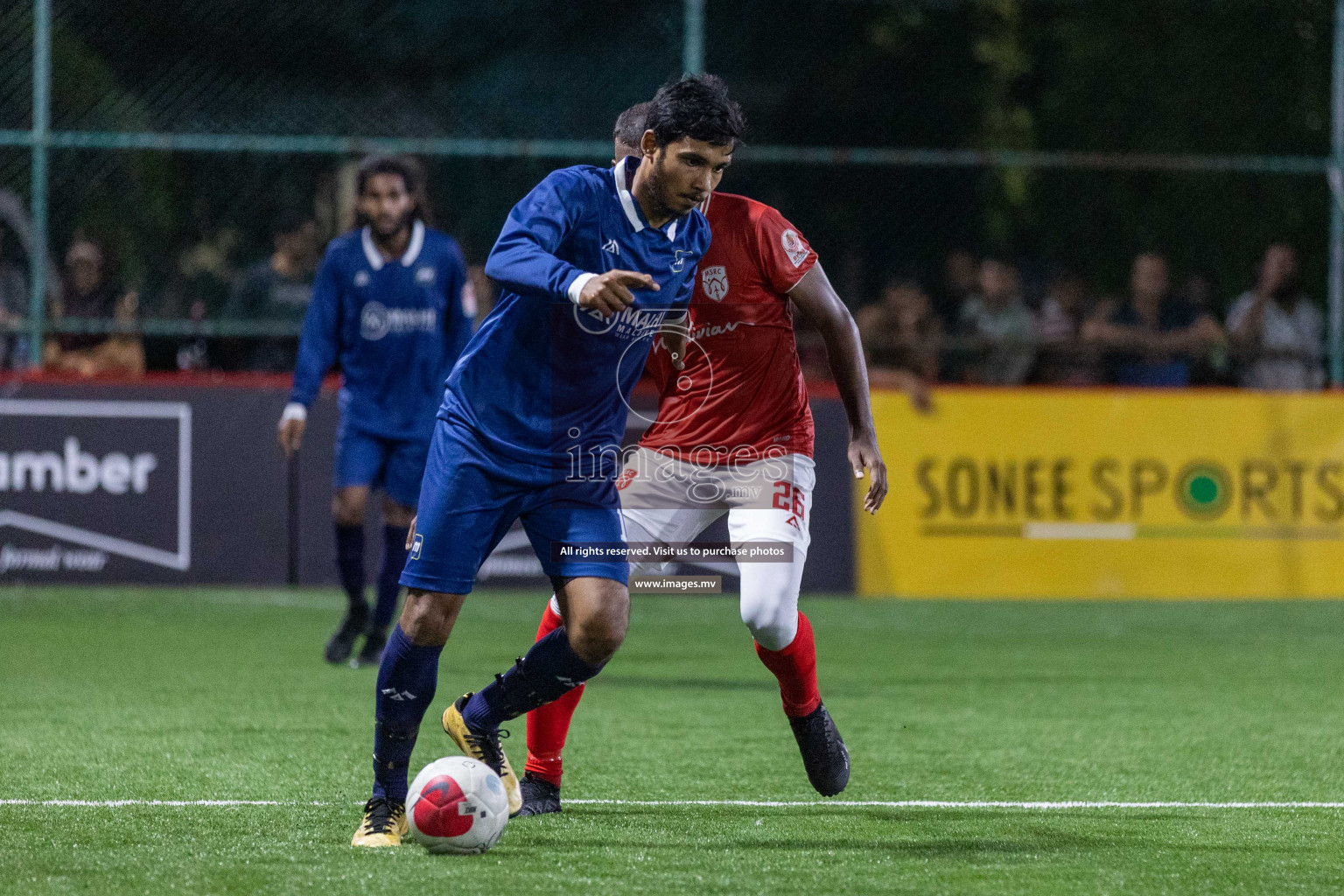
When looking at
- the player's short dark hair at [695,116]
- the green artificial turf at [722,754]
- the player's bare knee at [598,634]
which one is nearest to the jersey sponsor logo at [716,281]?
the player's short dark hair at [695,116]

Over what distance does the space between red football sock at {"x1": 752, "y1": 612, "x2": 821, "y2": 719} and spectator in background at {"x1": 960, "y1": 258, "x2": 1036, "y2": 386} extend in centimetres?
691

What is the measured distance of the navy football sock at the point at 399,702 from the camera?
4.82 m

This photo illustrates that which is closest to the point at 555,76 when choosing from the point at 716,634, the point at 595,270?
the point at 716,634

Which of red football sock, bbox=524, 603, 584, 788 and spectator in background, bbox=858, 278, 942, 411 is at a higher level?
spectator in background, bbox=858, 278, 942, 411

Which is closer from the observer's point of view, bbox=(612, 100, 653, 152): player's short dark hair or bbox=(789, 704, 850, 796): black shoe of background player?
bbox=(612, 100, 653, 152): player's short dark hair

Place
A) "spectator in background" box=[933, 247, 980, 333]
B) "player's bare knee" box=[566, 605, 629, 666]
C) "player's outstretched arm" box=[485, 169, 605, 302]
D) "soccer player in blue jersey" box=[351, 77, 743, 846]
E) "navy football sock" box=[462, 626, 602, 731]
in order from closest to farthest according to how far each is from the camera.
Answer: "player's outstretched arm" box=[485, 169, 605, 302], "soccer player in blue jersey" box=[351, 77, 743, 846], "player's bare knee" box=[566, 605, 629, 666], "navy football sock" box=[462, 626, 602, 731], "spectator in background" box=[933, 247, 980, 333]

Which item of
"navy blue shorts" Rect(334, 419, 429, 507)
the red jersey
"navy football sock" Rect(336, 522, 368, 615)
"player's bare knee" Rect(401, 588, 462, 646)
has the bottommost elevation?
"navy football sock" Rect(336, 522, 368, 615)

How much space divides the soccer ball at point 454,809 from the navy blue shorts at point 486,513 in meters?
0.46

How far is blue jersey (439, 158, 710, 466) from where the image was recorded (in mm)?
4840

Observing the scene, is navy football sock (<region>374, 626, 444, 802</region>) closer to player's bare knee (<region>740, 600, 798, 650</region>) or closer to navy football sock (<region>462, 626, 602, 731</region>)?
navy football sock (<region>462, 626, 602, 731</region>)

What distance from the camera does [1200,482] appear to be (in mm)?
11727

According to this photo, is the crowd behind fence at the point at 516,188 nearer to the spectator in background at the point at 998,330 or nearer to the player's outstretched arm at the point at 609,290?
the spectator in background at the point at 998,330

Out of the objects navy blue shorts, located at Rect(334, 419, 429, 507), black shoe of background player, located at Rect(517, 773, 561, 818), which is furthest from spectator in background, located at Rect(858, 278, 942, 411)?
black shoe of background player, located at Rect(517, 773, 561, 818)

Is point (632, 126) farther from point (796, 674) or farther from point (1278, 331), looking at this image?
point (1278, 331)
